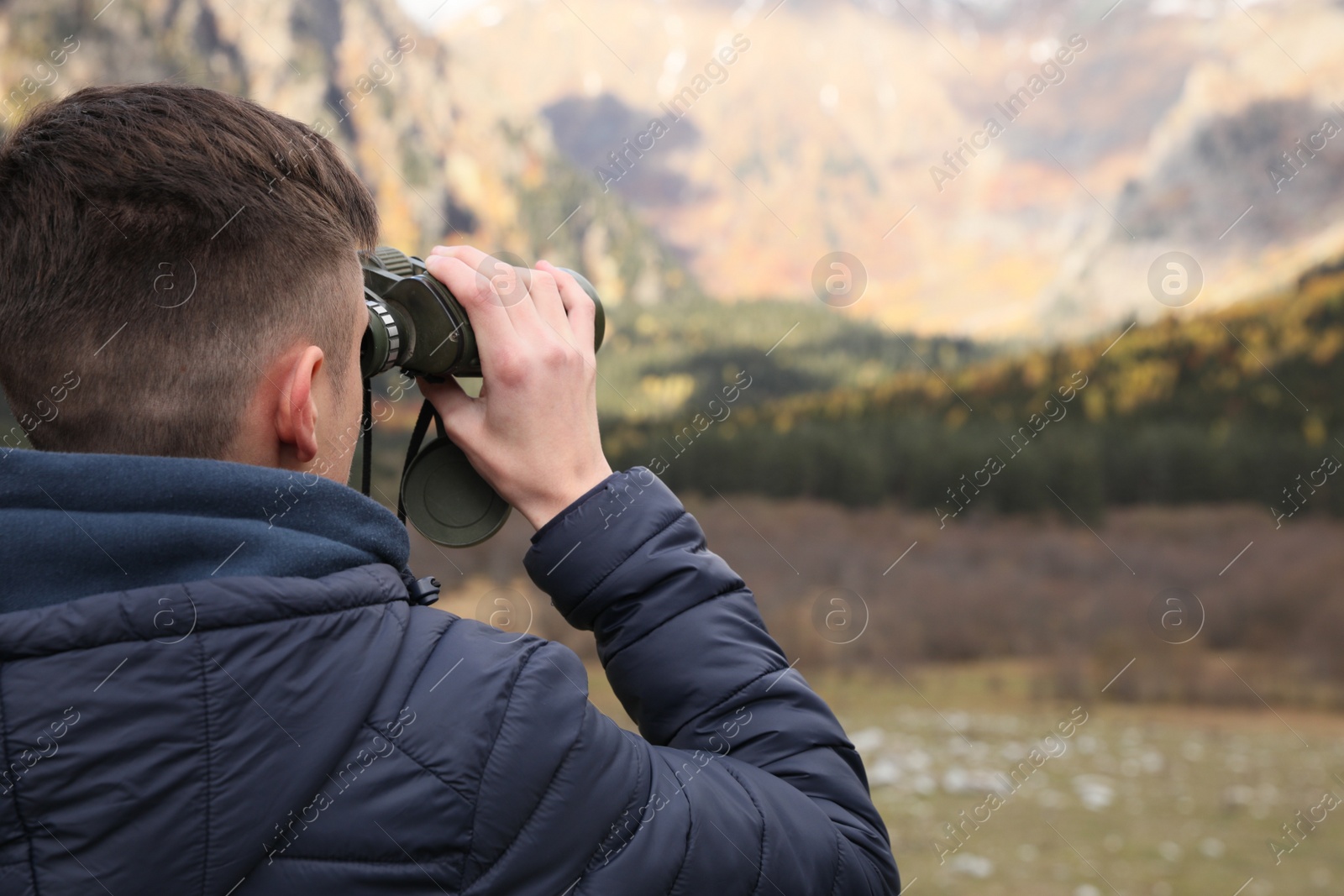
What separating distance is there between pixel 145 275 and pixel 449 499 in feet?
1.34

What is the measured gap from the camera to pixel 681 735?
2.92 ft

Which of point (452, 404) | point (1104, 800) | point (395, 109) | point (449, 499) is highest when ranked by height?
point (452, 404)

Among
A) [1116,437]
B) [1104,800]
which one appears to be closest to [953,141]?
[1116,437]

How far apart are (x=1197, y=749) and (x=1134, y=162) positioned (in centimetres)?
8160

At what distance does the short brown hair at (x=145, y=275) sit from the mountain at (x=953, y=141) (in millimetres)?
40192

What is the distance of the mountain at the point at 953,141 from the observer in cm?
6750

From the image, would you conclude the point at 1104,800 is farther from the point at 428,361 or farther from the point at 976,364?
the point at 976,364

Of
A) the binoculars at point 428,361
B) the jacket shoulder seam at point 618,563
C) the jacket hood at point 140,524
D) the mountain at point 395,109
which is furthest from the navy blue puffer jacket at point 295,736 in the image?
the mountain at point 395,109

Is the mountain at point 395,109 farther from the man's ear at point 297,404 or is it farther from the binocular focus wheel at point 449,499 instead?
the man's ear at point 297,404

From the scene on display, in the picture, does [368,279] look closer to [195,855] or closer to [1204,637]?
[195,855]

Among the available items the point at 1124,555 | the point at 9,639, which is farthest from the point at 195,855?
the point at 1124,555

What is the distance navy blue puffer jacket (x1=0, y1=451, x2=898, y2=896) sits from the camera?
65 cm

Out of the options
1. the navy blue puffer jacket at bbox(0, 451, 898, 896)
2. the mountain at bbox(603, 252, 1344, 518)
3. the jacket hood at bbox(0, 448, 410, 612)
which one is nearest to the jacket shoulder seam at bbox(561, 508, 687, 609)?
the navy blue puffer jacket at bbox(0, 451, 898, 896)

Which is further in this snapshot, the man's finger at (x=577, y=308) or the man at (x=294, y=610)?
the man's finger at (x=577, y=308)
